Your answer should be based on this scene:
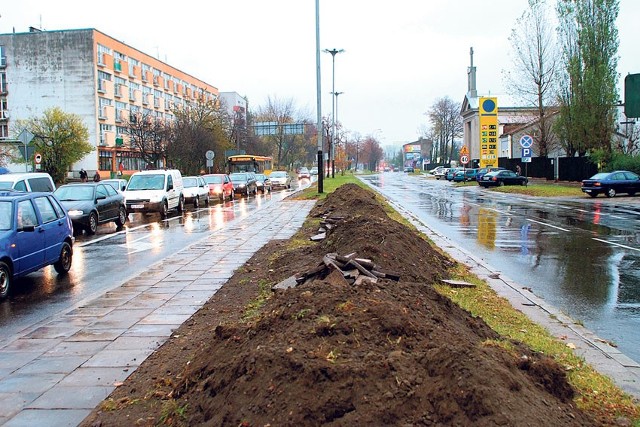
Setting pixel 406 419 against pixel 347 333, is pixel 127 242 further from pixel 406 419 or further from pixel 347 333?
pixel 406 419

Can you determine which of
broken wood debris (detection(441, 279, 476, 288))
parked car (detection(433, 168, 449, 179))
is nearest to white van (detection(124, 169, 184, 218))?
broken wood debris (detection(441, 279, 476, 288))

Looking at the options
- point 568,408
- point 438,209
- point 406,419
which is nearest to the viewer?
point 406,419

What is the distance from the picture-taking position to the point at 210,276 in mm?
10477

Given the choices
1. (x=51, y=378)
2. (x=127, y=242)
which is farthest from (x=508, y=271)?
(x=127, y=242)

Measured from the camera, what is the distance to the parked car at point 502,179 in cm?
5003

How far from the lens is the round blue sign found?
61.2m

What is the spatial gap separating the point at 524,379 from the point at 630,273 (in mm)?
8009

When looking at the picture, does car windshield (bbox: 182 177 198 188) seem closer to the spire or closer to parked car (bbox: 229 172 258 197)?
parked car (bbox: 229 172 258 197)

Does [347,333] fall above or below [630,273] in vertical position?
above

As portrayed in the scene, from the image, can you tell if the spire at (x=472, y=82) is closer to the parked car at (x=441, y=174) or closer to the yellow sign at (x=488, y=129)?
the parked car at (x=441, y=174)

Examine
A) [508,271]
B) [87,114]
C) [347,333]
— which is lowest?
[508,271]

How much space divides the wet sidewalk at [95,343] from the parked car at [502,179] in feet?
138

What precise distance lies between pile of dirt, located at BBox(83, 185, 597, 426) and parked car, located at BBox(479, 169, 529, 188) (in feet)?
154

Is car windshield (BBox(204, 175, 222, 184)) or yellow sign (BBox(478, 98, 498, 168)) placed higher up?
yellow sign (BBox(478, 98, 498, 168))
